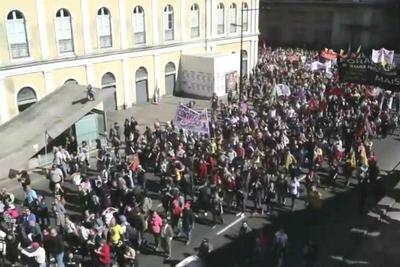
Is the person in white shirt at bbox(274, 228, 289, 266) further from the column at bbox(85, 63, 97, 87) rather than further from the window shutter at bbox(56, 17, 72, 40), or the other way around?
the column at bbox(85, 63, 97, 87)

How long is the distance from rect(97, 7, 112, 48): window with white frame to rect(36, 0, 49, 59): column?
3.61m

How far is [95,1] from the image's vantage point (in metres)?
28.6

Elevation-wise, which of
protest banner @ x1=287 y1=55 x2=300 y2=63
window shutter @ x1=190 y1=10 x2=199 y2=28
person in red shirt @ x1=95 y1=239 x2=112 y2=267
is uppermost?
window shutter @ x1=190 y1=10 x2=199 y2=28

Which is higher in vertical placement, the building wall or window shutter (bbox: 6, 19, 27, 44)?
window shutter (bbox: 6, 19, 27, 44)

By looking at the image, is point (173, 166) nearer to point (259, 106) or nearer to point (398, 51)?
point (259, 106)

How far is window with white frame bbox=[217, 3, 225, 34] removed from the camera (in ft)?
122

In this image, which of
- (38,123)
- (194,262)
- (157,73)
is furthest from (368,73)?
(157,73)

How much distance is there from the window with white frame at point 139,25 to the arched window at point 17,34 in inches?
303

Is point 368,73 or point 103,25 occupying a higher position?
point 103,25

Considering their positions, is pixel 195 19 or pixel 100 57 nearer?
pixel 100 57

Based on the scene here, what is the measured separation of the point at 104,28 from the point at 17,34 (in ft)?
18.5

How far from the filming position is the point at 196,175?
59.2 feet

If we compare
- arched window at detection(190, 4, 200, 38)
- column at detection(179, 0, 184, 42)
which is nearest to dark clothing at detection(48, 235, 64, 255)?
column at detection(179, 0, 184, 42)

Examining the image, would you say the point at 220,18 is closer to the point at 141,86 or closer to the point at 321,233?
the point at 141,86
